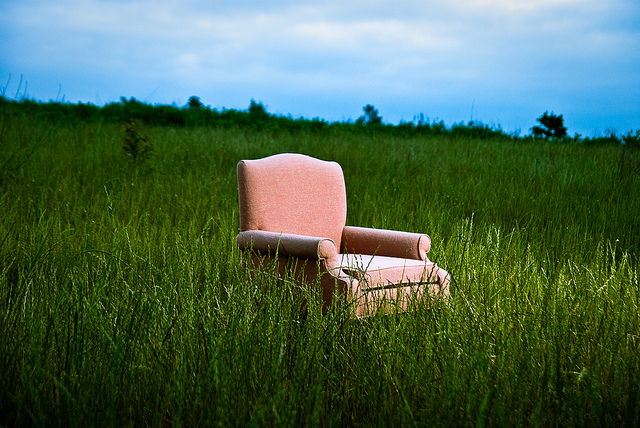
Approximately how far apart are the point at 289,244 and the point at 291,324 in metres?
0.78

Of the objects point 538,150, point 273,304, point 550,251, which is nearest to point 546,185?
point 550,251

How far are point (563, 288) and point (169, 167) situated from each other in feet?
17.9

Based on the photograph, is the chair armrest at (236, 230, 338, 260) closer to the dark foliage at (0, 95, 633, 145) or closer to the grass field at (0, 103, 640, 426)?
the grass field at (0, 103, 640, 426)

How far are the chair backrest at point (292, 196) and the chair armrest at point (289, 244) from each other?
0.17 meters

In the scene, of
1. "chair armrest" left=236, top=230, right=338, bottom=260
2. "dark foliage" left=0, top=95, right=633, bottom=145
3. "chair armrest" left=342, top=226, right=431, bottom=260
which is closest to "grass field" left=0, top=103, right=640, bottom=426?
"chair armrest" left=236, top=230, right=338, bottom=260

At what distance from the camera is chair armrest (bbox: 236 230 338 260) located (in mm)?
3037

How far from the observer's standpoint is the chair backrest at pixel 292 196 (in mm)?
3566

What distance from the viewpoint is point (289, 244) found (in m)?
3.16

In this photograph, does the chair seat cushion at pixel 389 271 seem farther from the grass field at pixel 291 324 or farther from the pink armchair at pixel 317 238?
the grass field at pixel 291 324

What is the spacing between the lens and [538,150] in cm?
966

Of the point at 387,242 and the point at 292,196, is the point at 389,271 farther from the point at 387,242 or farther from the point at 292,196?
the point at 292,196

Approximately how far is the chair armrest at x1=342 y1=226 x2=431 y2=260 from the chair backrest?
113 millimetres

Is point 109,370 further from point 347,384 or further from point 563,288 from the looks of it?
point 563,288

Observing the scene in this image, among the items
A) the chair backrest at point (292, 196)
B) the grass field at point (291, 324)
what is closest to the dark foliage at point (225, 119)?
the grass field at point (291, 324)
